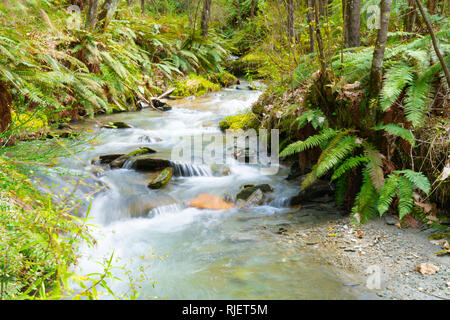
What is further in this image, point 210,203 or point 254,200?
point 210,203

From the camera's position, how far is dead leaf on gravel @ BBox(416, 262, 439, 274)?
306 cm

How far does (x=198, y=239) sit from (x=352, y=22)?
4.63 m

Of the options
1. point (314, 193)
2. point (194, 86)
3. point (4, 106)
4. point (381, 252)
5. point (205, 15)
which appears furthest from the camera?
point (205, 15)

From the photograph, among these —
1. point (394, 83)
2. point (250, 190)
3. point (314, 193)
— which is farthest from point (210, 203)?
point (394, 83)

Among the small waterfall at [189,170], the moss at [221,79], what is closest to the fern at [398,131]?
the small waterfall at [189,170]

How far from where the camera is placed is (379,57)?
13.2ft

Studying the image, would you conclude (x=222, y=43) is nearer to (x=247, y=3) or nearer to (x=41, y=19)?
(x=247, y=3)

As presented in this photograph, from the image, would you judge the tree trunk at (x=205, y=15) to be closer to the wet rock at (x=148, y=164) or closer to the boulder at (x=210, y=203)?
the wet rock at (x=148, y=164)

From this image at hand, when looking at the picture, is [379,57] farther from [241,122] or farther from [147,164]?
[241,122]

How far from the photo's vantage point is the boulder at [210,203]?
533 centimetres

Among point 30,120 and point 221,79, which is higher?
point 221,79

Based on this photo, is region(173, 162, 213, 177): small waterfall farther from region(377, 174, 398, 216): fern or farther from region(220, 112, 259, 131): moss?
region(377, 174, 398, 216): fern
